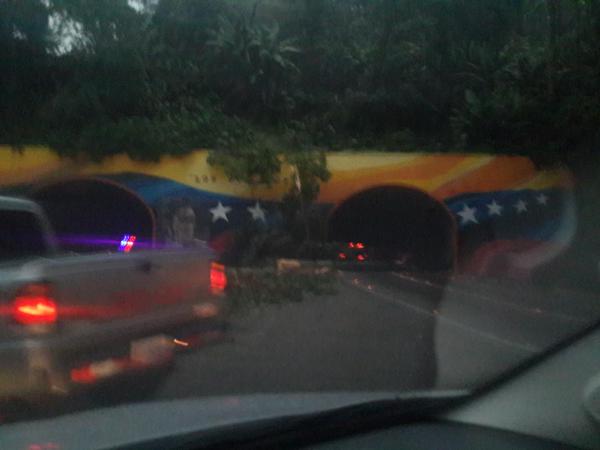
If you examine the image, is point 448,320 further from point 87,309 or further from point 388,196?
point 388,196

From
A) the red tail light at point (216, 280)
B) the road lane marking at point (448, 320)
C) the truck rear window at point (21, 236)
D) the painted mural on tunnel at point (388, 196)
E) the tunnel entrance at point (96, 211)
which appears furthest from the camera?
the painted mural on tunnel at point (388, 196)

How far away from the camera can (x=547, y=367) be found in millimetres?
3887

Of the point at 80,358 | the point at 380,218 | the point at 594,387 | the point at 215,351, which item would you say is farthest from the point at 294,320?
the point at 594,387

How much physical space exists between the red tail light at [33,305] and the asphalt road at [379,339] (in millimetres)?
1203

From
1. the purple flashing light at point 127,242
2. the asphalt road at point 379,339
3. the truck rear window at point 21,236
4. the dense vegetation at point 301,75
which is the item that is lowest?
the asphalt road at point 379,339

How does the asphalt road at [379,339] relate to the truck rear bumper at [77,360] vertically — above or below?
below

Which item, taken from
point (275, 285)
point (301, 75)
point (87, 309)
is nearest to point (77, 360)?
point (87, 309)

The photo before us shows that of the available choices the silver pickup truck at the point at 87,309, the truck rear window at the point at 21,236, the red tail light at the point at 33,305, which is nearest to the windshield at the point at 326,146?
the silver pickup truck at the point at 87,309

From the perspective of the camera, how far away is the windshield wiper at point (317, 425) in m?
3.31

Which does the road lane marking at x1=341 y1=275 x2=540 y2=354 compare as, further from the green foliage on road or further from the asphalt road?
the green foliage on road

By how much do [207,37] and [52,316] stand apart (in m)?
7.84

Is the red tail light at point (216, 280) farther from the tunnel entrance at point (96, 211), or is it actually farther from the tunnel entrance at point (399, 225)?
the tunnel entrance at point (399, 225)

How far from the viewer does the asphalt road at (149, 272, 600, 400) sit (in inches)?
245

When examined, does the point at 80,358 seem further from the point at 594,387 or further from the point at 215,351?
the point at 594,387
